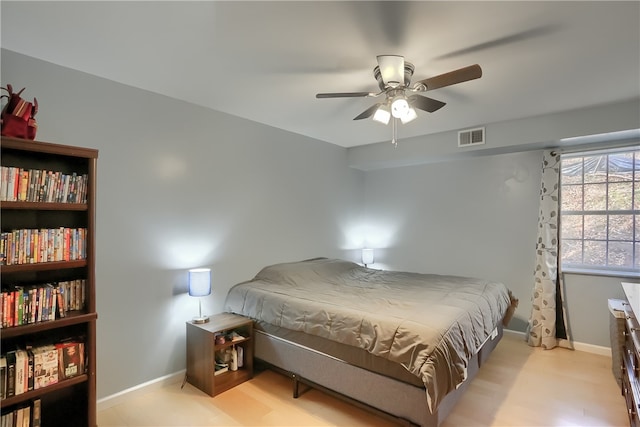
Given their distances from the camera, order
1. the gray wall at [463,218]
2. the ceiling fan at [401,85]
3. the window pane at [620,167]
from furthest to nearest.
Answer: the gray wall at [463,218], the window pane at [620,167], the ceiling fan at [401,85]

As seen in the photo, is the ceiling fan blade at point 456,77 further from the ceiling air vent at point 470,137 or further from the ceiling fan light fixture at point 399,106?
the ceiling air vent at point 470,137

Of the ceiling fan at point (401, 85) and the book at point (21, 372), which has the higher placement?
the ceiling fan at point (401, 85)

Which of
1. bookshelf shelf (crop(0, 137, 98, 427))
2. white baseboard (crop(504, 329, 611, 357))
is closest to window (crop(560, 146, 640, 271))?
white baseboard (crop(504, 329, 611, 357))

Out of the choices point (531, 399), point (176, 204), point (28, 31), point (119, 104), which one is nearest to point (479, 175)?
point (531, 399)

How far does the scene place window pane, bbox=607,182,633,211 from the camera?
3.46 m

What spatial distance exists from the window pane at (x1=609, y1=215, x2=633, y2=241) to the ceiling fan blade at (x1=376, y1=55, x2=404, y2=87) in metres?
3.14

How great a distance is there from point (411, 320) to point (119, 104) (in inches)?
106

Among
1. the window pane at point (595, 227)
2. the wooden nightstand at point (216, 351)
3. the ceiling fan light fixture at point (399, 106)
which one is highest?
the ceiling fan light fixture at point (399, 106)

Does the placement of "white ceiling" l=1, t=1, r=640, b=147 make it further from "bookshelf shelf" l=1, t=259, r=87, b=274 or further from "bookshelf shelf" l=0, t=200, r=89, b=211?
"bookshelf shelf" l=1, t=259, r=87, b=274

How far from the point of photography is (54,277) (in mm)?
2098

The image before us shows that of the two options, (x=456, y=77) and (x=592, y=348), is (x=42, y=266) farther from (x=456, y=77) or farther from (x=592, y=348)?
(x=592, y=348)

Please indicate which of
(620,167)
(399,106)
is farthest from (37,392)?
(620,167)

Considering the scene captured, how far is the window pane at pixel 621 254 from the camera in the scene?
344 cm

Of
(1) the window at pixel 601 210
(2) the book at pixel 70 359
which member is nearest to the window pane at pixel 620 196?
(1) the window at pixel 601 210
